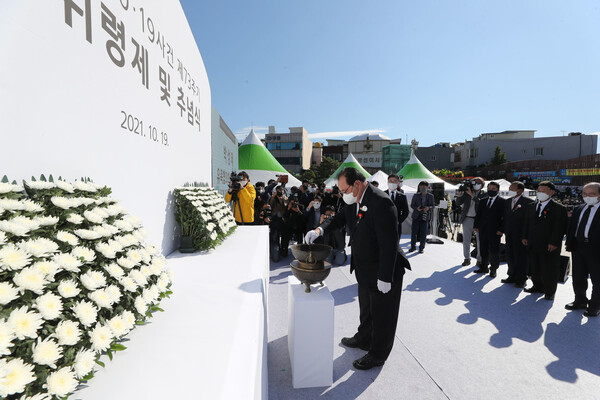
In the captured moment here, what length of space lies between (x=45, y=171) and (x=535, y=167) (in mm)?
44823

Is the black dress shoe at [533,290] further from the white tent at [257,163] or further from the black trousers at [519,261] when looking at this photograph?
the white tent at [257,163]

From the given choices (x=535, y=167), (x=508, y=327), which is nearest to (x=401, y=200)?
(x=508, y=327)

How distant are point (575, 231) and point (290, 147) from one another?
5306 cm


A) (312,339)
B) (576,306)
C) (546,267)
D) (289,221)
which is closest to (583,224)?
(546,267)

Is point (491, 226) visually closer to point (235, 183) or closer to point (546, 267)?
point (546, 267)

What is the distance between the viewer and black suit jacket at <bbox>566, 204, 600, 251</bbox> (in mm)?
3938

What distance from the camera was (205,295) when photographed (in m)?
2.24

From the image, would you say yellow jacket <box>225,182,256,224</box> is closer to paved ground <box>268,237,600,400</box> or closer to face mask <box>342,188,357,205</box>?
paved ground <box>268,237,600,400</box>

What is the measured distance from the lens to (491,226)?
5773mm

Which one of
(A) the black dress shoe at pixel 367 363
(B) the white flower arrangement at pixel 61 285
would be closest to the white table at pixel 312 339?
(A) the black dress shoe at pixel 367 363

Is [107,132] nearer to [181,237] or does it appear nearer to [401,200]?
[181,237]

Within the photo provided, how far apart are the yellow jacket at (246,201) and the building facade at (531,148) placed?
55.8 metres

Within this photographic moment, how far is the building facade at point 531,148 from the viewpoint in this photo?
154 ft

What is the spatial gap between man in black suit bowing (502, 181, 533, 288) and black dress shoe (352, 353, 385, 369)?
149 inches
